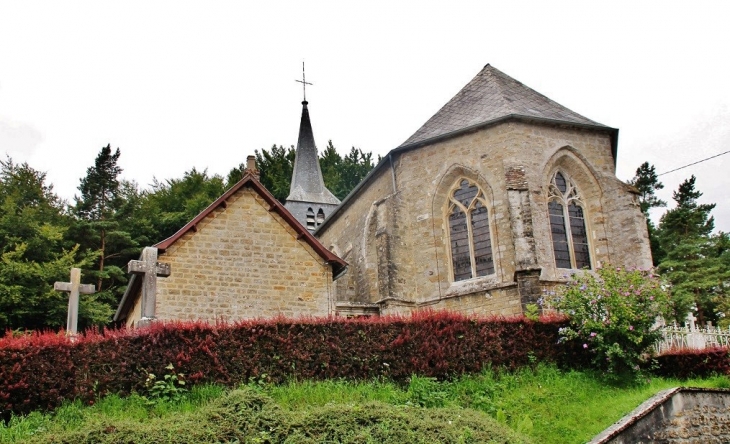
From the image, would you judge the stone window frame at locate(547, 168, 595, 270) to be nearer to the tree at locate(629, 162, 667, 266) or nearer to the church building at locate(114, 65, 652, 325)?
the church building at locate(114, 65, 652, 325)

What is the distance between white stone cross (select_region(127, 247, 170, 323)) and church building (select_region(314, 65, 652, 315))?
19.7ft

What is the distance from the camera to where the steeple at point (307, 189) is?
123ft

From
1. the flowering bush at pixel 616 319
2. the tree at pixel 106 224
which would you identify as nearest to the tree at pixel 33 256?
the tree at pixel 106 224

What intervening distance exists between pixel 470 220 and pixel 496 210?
1.02 m

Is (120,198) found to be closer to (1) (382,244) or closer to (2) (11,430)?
(1) (382,244)

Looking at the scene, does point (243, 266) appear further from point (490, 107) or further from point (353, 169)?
point (353, 169)

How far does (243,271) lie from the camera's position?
16344 mm

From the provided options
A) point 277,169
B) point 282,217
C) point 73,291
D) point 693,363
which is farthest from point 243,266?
point 277,169

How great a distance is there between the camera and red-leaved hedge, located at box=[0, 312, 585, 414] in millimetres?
11445

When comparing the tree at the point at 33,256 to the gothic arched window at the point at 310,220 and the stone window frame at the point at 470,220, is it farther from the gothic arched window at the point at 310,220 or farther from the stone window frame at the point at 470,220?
the stone window frame at the point at 470,220

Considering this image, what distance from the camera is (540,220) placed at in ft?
65.9

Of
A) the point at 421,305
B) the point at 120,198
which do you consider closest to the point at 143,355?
the point at 421,305

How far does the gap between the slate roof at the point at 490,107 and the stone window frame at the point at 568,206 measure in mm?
1744

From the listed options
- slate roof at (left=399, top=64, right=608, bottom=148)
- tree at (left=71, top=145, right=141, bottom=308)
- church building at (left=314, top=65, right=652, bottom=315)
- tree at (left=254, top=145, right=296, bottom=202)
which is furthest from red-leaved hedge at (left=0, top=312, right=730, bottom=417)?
tree at (left=254, top=145, right=296, bottom=202)
